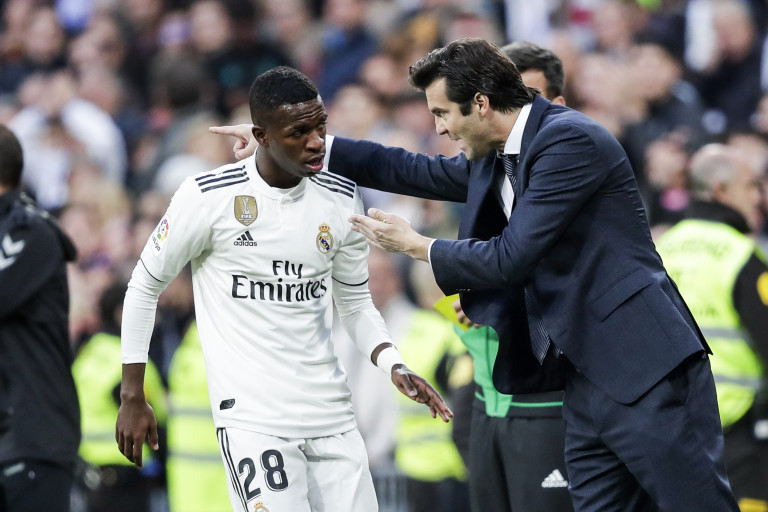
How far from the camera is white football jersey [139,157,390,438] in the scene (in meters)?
3.96

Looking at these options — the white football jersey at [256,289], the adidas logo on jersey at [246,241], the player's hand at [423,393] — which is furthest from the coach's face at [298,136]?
the player's hand at [423,393]

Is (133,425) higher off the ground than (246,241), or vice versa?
(246,241)

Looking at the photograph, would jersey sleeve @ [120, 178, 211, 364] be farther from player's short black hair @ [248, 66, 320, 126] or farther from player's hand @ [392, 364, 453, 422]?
player's hand @ [392, 364, 453, 422]

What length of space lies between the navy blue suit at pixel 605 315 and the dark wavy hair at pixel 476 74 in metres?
0.12

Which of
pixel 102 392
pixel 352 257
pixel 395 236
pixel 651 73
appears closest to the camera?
pixel 395 236

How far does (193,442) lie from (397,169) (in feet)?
11.0

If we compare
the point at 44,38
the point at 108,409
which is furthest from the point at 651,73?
the point at 44,38

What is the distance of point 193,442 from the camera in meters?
7.26

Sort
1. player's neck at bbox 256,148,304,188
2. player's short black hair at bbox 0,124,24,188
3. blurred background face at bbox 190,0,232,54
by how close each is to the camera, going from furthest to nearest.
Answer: blurred background face at bbox 190,0,232,54 < player's short black hair at bbox 0,124,24,188 < player's neck at bbox 256,148,304,188

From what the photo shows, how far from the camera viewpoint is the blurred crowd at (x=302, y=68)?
27.5 feet

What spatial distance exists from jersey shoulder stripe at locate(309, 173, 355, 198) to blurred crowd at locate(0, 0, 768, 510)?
3.25 m

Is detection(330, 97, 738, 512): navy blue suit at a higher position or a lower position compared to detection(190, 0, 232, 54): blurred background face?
higher

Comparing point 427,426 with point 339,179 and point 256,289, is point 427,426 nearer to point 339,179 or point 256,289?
point 339,179

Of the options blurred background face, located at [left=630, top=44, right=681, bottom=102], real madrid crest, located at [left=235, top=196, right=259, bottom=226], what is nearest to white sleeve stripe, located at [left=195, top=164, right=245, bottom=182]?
real madrid crest, located at [left=235, top=196, right=259, bottom=226]
